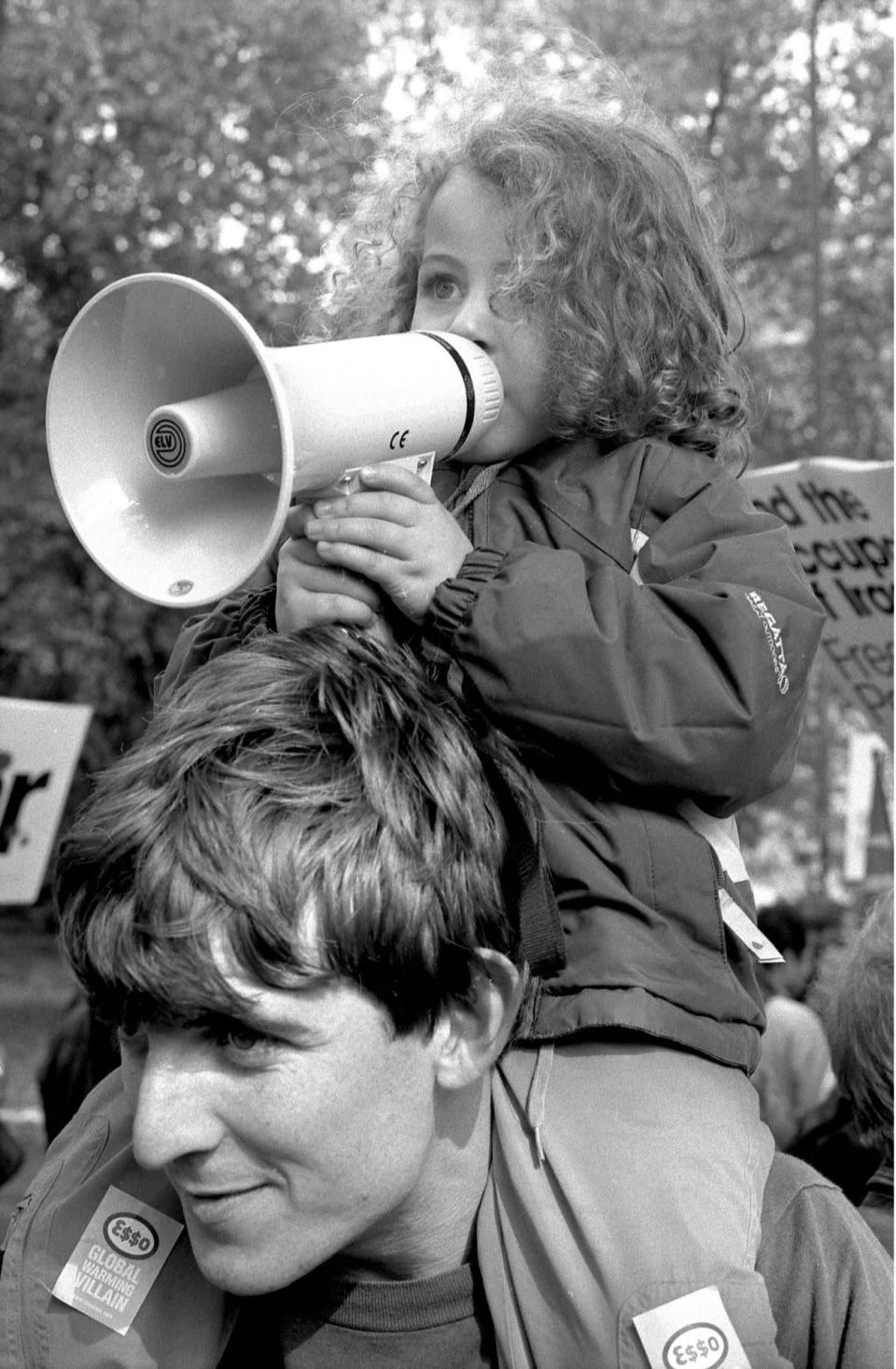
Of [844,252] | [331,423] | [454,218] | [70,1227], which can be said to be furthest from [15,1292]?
[844,252]

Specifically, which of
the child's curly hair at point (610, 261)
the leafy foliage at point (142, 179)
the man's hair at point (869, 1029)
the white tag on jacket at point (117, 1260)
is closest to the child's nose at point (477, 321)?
the child's curly hair at point (610, 261)

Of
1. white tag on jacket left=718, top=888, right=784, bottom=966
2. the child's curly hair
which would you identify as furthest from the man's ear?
the child's curly hair

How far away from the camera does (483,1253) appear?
5.80 feet

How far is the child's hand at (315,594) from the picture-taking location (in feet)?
6.12

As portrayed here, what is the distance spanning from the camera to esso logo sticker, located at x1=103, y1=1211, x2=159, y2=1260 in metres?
1.88

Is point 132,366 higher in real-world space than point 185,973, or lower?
higher

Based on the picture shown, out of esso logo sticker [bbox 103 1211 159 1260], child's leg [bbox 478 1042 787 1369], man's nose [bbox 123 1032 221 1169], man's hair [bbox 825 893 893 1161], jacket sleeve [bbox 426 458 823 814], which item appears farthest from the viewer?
man's hair [bbox 825 893 893 1161]

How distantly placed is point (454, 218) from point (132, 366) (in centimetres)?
50

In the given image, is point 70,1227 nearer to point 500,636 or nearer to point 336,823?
point 336,823

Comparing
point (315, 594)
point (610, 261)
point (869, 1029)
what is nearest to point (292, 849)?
point (315, 594)

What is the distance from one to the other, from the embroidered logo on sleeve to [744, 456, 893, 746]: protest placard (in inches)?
127

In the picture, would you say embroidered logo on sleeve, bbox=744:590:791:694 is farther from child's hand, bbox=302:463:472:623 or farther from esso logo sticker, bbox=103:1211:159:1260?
esso logo sticker, bbox=103:1211:159:1260

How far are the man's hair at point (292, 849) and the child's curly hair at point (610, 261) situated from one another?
577 millimetres

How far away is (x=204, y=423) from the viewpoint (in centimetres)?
187
